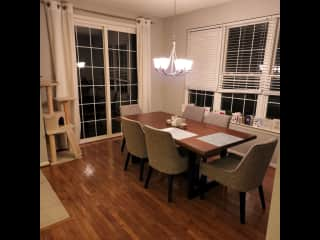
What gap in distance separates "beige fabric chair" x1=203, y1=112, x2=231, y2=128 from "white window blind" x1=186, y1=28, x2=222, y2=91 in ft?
3.24

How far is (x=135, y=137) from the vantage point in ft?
8.63

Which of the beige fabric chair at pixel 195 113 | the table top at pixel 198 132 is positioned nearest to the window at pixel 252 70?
the beige fabric chair at pixel 195 113

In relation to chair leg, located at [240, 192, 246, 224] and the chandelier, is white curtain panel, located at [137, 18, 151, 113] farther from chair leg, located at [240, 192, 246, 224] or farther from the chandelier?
chair leg, located at [240, 192, 246, 224]

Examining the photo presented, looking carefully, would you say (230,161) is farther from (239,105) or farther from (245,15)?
(245,15)

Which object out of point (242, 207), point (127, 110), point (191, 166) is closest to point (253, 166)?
point (242, 207)

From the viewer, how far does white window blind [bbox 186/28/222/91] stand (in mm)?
3838

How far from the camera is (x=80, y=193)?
2.48 metres

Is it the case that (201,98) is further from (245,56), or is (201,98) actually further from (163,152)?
(163,152)

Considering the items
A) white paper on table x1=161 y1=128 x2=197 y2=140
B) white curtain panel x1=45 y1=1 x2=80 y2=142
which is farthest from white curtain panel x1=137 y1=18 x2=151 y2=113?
white paper on table x1=161 y1=128 x2=197 y2=140

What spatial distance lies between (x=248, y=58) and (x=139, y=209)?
2.87 metres

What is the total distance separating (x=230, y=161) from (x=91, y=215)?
5.25 ft

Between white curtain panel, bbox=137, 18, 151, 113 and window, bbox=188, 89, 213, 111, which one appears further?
white curtain panel, bbox=137, 18, 151, 113
